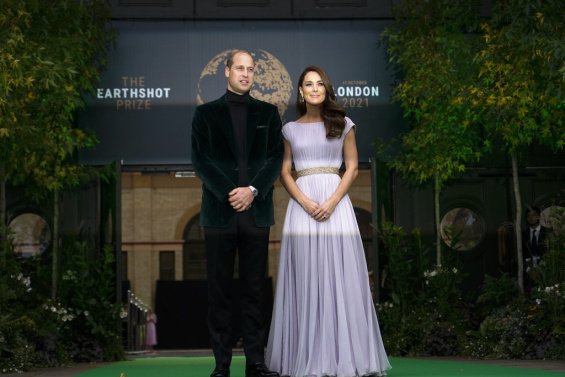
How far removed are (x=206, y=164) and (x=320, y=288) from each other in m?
0.93

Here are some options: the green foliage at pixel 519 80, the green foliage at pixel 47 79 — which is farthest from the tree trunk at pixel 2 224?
the green foliage at pixel 519 80

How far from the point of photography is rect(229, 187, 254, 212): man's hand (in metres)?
5.66

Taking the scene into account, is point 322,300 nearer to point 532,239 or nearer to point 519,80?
point 519,80

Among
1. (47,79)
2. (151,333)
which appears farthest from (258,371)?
(151,333)

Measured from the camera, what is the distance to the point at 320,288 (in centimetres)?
605

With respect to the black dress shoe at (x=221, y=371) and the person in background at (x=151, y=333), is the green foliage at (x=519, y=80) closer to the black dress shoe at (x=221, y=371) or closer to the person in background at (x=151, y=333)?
the black dress shoe at (x=221, y=371)

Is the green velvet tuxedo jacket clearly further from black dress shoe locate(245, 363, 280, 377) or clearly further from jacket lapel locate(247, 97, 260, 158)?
black dress shoe locate(245, 363, 280, 377)

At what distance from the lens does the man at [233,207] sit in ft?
18.9

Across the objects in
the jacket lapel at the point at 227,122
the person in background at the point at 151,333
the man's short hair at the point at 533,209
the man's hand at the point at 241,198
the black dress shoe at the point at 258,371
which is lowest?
the person in background at the point at 151,333

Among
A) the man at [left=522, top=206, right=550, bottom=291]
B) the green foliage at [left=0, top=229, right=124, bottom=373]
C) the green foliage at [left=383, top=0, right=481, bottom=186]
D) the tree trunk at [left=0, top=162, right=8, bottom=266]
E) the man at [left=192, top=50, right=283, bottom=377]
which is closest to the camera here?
the man at [left=192, top=50, right=283, bottom=377]

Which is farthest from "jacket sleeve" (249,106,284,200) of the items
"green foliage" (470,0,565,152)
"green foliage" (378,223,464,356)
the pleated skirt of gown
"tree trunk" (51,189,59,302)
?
"tree trunk" (51,189,59,302)

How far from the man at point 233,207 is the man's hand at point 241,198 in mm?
39

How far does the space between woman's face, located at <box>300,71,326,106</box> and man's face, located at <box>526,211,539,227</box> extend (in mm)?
6407

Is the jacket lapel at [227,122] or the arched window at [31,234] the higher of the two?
the jacket lapel at [227,122]
